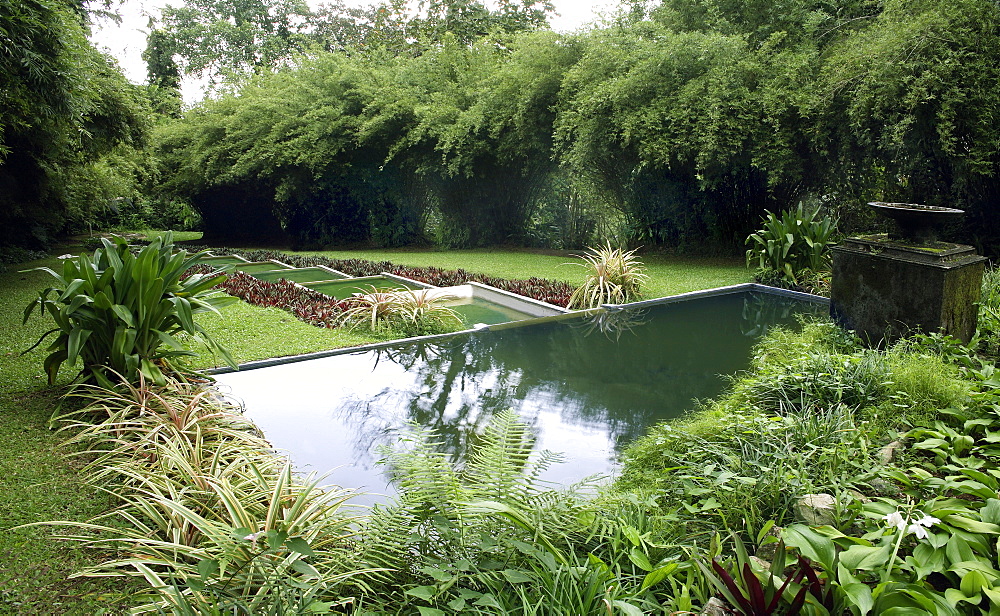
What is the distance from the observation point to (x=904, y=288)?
4.12m

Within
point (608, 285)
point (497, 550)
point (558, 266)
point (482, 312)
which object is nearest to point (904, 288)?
point (608, 285)

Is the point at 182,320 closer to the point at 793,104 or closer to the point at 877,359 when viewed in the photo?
the point at 877,359

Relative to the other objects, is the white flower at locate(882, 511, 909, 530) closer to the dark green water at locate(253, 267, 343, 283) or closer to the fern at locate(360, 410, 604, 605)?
the fern at locate(360, 410, 604, 605)

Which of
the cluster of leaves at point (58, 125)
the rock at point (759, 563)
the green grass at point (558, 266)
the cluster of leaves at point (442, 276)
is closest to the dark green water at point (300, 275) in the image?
the cluster of leaves at point (442, 276)

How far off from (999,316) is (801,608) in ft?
11.9

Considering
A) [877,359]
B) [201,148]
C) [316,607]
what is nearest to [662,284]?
[877,359]

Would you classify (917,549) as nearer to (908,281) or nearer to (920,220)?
(908,281)

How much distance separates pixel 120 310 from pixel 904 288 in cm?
457

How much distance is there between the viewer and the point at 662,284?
791cm

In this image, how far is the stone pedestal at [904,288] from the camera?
3979 millimetres

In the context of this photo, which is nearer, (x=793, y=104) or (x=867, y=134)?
(x=867, y=134)

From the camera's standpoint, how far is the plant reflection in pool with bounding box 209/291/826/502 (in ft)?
11.0

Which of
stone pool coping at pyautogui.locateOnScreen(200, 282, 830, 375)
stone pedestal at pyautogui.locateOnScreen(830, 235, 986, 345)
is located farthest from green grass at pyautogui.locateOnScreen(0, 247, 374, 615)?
stone pedestal at pyautogui.locateOnScreen(830, 235, 986, 345)

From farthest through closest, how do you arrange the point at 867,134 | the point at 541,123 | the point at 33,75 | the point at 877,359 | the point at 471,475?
the point at 541,123 → the point at 867,134 → the point at 33,75 → the point at 877,359 → the point at 471,475
